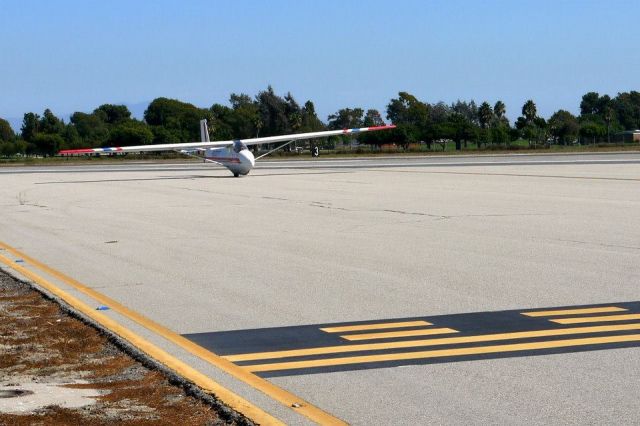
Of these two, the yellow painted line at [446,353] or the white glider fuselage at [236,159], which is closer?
the yellow painted line at [446,353]

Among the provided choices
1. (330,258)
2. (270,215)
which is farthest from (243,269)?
(270,215)

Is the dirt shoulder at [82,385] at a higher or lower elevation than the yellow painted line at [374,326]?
higher

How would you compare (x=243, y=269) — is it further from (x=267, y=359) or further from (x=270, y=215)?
(x=270, y=215)

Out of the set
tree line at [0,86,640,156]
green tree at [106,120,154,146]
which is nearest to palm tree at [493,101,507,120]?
tree line at [0,86,640,156]

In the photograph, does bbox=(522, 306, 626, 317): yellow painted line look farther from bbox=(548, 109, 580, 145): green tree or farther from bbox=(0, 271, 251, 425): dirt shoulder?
bbox=(548, 109, 580, 145): green tree

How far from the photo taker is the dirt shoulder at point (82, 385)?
6480mm

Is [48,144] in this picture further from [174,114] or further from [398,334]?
[398,334]

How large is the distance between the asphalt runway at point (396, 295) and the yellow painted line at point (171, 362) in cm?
12

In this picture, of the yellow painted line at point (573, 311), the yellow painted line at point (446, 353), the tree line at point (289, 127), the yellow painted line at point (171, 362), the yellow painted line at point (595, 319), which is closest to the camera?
the yellow painted line at point (171, 362)

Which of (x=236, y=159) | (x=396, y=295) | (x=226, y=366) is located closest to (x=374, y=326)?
Answer: (x=396, y=295)

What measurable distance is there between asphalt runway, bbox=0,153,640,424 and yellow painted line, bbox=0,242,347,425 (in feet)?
0.29

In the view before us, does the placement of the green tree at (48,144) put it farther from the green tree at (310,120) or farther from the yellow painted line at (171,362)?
the yellow painted line at (171,362)

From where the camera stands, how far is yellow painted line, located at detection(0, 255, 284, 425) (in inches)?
260

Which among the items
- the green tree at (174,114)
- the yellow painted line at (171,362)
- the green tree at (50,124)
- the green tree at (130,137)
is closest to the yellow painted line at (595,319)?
the yellow painted line at (171,362)
